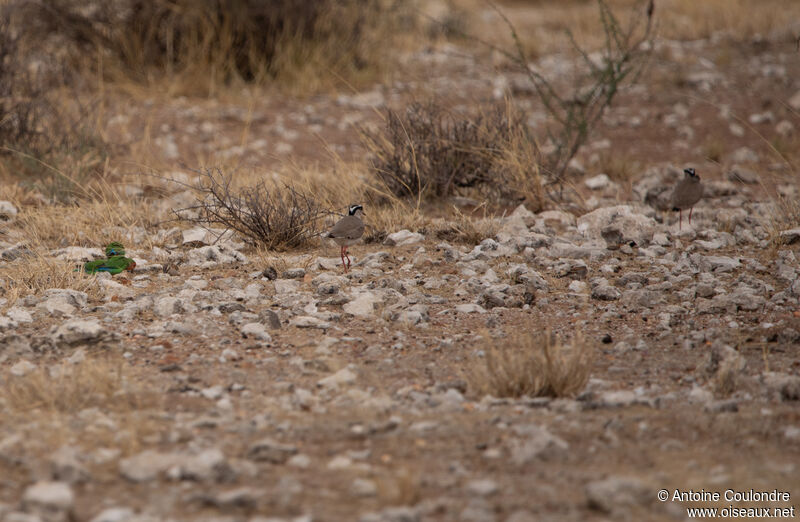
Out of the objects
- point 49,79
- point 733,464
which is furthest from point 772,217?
point 49,79

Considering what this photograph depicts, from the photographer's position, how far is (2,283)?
4.46 meters

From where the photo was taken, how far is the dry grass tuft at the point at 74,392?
312cm

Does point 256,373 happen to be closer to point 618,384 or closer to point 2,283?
point 618,384

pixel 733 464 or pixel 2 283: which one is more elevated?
pixel 733 464

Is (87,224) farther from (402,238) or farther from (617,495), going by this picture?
(617,495)

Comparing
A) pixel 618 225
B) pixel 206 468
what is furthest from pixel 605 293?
pixel 206 468

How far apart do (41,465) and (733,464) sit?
2.23m

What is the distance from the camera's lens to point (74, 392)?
315 cm

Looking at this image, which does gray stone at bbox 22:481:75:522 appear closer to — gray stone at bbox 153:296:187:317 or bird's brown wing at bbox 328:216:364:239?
gray stone at bbox 153:296:187:317

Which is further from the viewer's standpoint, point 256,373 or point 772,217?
point 772,217

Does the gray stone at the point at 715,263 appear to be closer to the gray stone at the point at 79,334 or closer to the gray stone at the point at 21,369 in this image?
the gray stone at the point at 79,334

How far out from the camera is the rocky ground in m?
2.60

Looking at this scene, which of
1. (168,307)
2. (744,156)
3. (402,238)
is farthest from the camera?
(744,156)

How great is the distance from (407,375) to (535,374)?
0.54 metres
